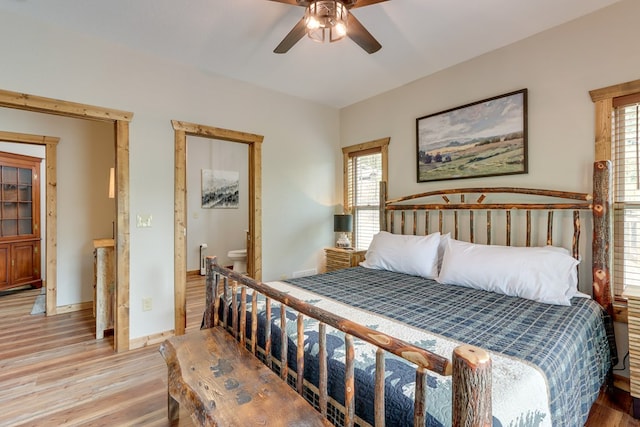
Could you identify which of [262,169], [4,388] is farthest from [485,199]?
[4,388]

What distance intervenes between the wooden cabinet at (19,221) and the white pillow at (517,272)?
598 cm

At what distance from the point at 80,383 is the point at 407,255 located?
2772 millimetres

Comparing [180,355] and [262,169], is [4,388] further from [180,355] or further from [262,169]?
[262,169]

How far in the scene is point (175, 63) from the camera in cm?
299

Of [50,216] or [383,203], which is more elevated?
[383,203]

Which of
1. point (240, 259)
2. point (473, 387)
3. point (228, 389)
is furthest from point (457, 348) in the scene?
point (240, 259)

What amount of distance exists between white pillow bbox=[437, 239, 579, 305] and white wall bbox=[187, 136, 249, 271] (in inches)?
160

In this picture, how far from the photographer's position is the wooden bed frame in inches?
27.6

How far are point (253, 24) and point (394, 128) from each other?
198 centimetres

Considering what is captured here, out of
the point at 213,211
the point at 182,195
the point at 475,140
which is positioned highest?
the point at 475,140

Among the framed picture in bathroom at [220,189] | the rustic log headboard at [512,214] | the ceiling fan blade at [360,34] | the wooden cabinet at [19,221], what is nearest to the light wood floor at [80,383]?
the rustic log headboard at [512,214]

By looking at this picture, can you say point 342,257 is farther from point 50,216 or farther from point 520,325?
point 50,216

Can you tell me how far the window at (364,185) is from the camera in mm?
3916

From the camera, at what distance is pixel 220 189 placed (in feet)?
19.2
